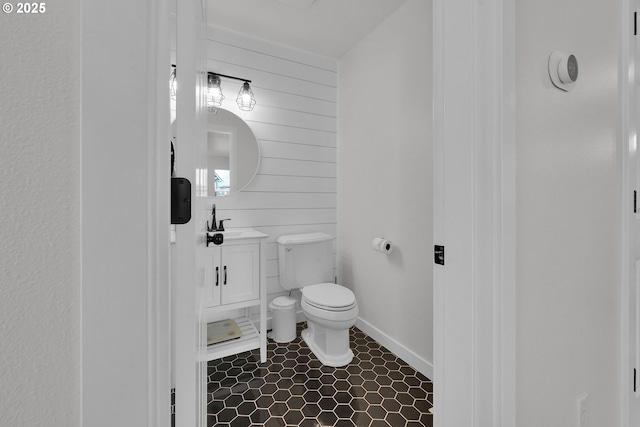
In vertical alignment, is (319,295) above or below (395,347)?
above

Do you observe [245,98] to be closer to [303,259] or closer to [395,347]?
[303,259]

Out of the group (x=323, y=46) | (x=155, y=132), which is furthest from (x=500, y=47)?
(x=323, y=46)

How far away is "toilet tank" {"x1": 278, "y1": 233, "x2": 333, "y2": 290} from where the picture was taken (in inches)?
92.5

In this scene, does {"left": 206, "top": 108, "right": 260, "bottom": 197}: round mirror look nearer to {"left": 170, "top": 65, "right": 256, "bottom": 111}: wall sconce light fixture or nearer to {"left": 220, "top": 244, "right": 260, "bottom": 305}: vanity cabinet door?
{"left": 170, "top": 65, "right": 256, "bottom": 111}: wall sconce light fixture

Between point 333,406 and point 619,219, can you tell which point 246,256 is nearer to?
point 333,406

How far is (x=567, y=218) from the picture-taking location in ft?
3.35

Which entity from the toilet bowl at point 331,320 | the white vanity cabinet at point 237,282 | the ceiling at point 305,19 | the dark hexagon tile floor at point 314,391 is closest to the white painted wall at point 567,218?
the dark hexagon tile floor at point 314,391

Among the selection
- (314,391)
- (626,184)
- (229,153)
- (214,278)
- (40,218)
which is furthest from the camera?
(229,153)

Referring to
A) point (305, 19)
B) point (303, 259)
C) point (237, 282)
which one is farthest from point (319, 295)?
point (305, 19)

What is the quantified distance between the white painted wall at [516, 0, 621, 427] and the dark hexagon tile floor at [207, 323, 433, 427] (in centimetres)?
76

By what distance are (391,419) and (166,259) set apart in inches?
61.9

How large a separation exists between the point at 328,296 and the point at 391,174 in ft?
3.23

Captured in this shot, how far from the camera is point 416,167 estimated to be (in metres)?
1.94

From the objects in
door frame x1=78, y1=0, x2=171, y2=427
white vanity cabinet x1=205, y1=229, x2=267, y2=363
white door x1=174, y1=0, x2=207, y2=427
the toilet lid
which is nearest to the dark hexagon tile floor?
white vanity cabinet x1=205, y1=229, x2=267, y2=363
